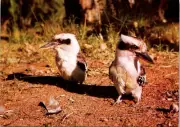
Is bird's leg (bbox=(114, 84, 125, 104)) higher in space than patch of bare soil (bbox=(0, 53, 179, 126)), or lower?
higher

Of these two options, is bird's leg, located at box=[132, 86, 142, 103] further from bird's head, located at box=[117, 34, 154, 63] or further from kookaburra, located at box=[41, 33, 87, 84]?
kookaburra, located at box=[41, 33, 87, 84]

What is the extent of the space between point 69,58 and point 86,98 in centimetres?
63

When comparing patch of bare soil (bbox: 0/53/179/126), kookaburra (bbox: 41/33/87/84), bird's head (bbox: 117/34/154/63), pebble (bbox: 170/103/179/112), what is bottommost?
patch of bare soil (bbox: 0/53/179/126)

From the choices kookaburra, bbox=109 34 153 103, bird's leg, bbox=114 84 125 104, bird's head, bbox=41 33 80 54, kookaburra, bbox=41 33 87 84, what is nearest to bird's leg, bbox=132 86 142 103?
kookaburra, bbox=109 34 153 103

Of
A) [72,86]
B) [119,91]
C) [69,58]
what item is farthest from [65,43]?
[119,91]

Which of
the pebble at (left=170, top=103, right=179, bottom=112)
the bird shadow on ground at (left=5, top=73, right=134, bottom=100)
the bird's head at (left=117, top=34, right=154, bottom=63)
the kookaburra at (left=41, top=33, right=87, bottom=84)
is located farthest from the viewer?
the kookaburra at (left=41, top=33, right=87, bottom=84)

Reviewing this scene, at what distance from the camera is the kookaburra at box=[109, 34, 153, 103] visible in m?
5.25

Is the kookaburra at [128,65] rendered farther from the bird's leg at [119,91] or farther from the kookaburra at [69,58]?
the kookaburra at [69,58]

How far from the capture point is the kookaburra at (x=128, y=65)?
17.2 feet

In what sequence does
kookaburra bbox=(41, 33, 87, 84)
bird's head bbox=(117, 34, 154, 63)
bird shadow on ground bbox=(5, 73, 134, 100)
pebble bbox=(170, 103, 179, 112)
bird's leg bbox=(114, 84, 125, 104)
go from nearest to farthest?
pebble bbox=(170, 103, 179, 112)
bird's head bbox=(117, 34, 154, 63)
bird's leg bbox=(114, 84, 125, 104)
bird shadow on ground bbox=(5, 73, 134, 100)
kookaburra bbox=(41, 33, 87, 84)

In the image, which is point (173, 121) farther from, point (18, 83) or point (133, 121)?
point (18, 83)

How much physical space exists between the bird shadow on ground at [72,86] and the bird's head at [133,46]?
693mm

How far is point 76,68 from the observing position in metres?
6.11

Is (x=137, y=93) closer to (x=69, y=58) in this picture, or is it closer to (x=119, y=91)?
(x=119, y=91)
